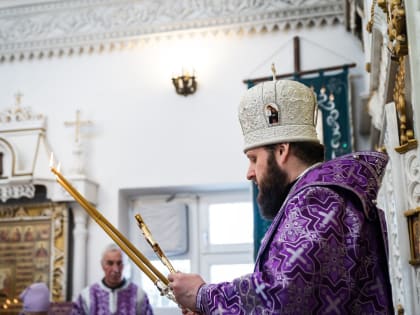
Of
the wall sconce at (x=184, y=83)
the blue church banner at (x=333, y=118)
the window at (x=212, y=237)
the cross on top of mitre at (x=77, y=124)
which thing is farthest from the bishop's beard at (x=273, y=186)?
the cross on top of mitre at (x=77, y=124)

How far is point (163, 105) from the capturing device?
5770mm

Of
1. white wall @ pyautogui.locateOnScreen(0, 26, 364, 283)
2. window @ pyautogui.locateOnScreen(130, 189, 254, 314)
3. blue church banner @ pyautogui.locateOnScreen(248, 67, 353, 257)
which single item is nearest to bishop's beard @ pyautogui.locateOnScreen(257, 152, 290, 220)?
blue church banner @ pyautogui.locateOnScreen(248, 67, 353, 257)

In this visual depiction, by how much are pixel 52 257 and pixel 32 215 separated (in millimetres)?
484

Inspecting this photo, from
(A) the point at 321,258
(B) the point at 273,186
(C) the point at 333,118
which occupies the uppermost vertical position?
(C) the point at 333,118

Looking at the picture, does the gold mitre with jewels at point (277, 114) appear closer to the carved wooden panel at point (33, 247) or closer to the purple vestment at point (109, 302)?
the purple vestment at point (109, 302)

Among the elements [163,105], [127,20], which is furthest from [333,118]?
[127,20]

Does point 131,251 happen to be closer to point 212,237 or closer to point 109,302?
point 109,302

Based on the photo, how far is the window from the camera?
19.1 feet

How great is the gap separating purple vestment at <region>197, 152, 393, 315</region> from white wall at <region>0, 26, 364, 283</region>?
4.01 metres

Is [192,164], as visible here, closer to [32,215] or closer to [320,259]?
[32,215]

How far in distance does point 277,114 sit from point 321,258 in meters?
0.47

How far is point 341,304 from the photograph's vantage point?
1.36m

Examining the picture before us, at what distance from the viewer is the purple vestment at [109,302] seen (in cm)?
443

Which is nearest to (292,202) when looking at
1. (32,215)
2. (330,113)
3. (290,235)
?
(290,235)
